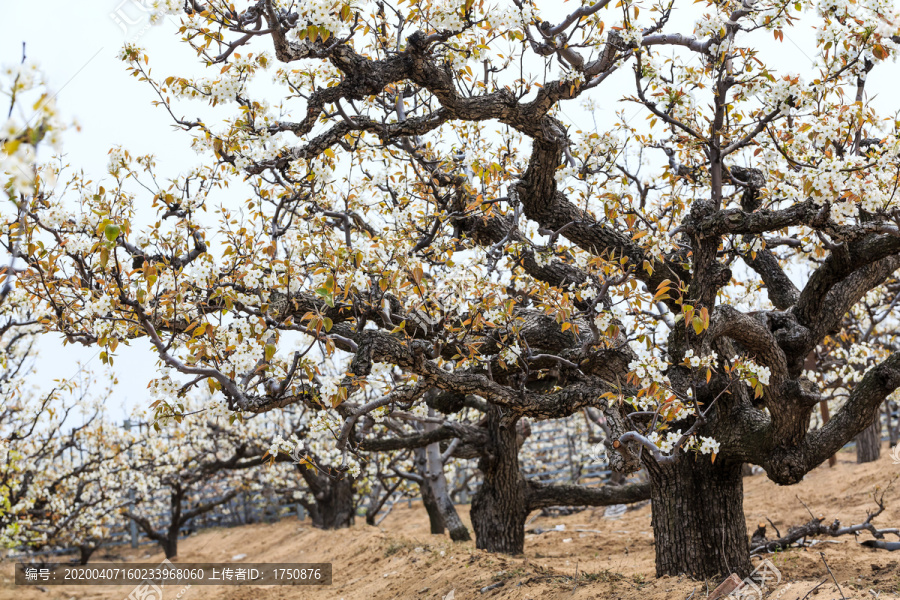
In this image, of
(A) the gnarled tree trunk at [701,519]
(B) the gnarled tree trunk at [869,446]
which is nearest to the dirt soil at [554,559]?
(A) the gnarled tree trunk at [701,519]

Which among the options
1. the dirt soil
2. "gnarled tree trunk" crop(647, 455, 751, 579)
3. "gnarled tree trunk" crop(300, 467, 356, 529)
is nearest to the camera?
"gnarled tree trunk" crop(647, 455, 751, 579)

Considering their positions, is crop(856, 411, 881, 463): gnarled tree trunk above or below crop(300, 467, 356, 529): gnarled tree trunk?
above

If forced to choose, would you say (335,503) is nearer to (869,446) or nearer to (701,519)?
(701,519)

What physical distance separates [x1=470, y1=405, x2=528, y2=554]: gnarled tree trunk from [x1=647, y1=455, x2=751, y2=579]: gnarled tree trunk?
202cm

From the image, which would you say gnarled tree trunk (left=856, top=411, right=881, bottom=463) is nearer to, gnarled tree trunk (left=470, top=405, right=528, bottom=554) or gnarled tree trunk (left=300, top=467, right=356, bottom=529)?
gnarled tree trunk (left=470, top=405, right=528, bottom=554)

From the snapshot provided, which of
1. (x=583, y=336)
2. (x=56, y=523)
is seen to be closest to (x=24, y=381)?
(x=56, y=523)

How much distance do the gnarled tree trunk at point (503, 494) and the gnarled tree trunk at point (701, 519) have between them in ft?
6.63

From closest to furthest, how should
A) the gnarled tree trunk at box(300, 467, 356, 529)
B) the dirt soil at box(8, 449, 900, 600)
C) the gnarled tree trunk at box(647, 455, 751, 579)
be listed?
the gnarled tree trunk at box(647, 455, 751, 579) < the dirt soil at box(8, 449, 900, 600) < the gnarled tree trunk at box(300, 467, 356, 529)

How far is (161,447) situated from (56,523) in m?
2.14

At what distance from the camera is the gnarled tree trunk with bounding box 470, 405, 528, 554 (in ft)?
20.1

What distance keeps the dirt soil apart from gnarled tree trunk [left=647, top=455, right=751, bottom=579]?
0.20 meters

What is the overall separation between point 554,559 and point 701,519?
2.61 metres

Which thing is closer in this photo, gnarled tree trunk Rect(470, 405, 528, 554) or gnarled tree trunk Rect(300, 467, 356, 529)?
gnarled tree trunk Rect(470, 405, 528, 554)

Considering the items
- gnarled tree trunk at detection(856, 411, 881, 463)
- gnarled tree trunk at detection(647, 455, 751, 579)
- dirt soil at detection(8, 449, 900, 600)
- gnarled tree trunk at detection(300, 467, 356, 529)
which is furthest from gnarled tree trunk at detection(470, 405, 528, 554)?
gnarled tree trunk at detection(856, 411, 881, 463)
